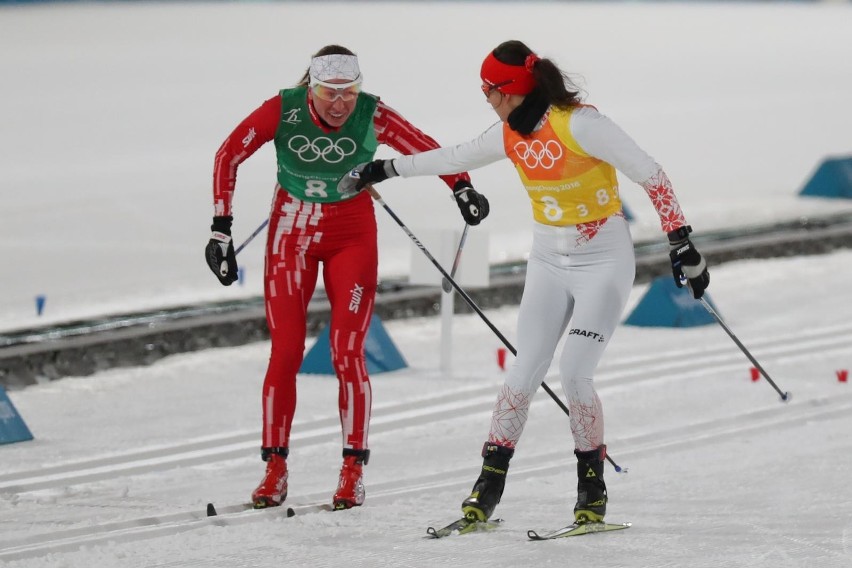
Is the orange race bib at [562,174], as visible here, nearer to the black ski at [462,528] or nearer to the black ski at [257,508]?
the black ski at [462,528]

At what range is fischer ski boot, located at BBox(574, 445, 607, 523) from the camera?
5711 mm

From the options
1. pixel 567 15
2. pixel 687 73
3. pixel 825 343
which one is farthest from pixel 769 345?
pixel 567 15

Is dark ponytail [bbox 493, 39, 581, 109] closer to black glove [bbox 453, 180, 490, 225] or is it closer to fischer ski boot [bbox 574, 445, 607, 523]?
black glove [bbox 453, 180, 490, 225]

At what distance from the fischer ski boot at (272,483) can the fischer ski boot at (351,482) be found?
0.66 ft

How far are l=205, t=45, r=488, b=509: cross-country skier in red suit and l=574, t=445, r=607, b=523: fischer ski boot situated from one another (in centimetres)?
84

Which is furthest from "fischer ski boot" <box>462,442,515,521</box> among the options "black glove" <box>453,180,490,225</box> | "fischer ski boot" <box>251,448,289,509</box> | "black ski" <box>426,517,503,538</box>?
"black glove" <box>453,180,490,225</box>

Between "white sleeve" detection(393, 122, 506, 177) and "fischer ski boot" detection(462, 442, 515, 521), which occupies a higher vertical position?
"white sleeve" detection(393, 122, 506, 177)

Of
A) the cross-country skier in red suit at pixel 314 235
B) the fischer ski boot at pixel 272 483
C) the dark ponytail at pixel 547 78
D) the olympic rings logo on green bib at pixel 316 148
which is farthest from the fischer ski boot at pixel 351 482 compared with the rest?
the dark ponytail at pixel 547 78

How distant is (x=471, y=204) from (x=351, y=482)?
1095 mm

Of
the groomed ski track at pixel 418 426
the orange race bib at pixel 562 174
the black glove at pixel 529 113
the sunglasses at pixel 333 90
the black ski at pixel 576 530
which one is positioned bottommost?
the groomed ski track at pixel 418 426

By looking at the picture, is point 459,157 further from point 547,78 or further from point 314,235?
point 314,235

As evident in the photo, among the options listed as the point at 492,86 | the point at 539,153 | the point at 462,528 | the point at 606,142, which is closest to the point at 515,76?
the point at 492,86

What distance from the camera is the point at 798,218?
14.2 metres

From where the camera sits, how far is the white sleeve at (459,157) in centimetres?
→ 580
